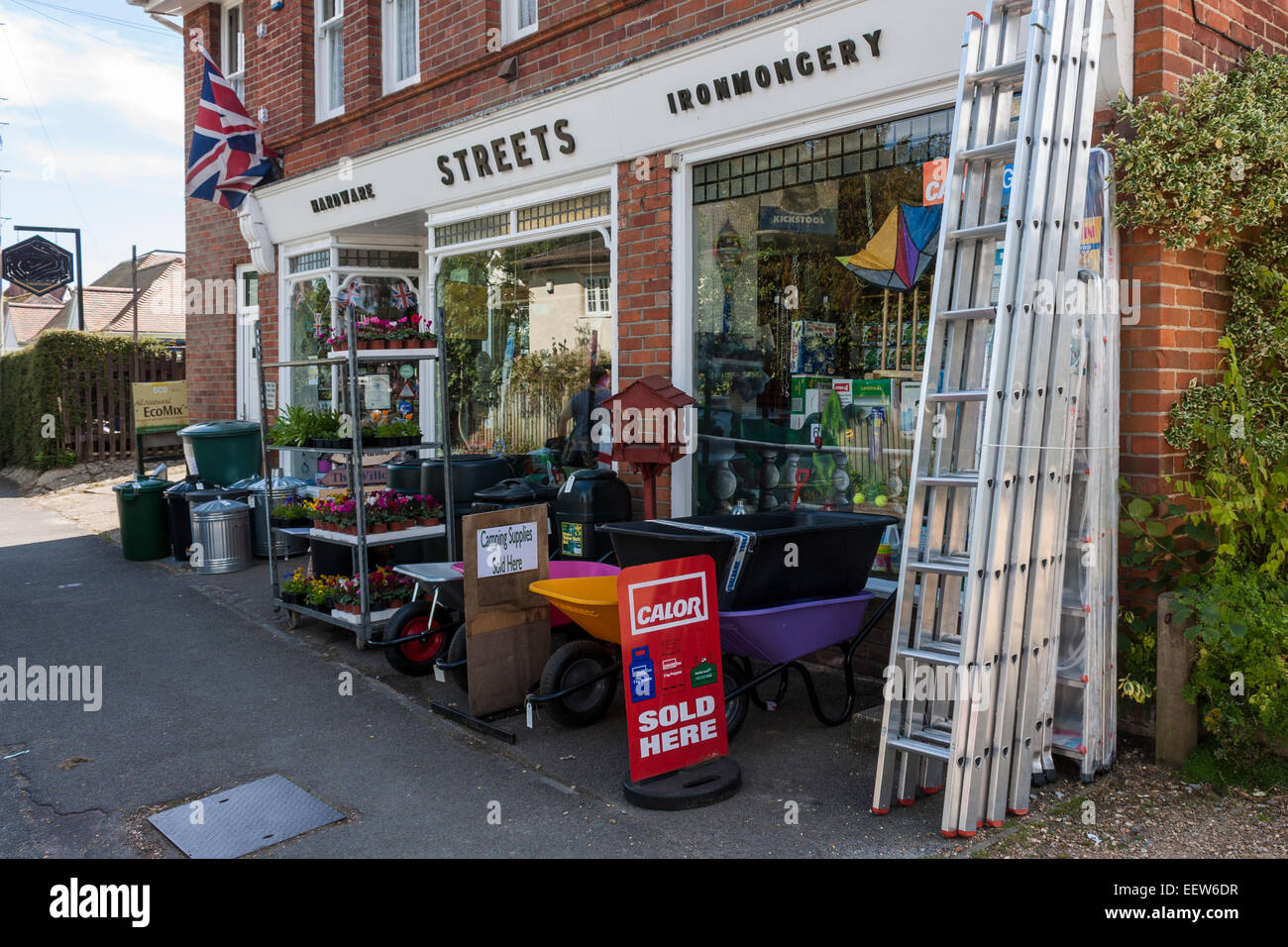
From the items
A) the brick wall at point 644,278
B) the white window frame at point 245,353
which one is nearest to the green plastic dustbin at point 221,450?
the white window frame at point 245,353

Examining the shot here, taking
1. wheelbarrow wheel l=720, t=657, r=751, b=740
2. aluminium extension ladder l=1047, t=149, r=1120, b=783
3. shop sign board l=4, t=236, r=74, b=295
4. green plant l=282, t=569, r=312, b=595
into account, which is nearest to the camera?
aluminium extension ladder l=1047, t=149, r=1120, b=783

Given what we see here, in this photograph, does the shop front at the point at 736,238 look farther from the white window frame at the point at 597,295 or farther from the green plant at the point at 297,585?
the green plant at the point at 297,585

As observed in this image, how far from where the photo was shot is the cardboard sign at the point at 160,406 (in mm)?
13477

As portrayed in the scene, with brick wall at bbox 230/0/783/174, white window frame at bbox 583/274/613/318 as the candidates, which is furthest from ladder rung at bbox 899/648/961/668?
white window frame at bbox 583/274/613/318

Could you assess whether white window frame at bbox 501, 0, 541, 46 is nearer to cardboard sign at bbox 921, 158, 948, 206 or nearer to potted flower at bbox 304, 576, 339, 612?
cardboard sign at bbox 921, 158, 948, 206

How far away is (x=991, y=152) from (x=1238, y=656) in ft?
8.10

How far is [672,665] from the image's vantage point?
15.4ft

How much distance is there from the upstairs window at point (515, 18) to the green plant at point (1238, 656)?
730cm

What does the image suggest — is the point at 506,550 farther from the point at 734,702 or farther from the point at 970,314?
the point at 970,314

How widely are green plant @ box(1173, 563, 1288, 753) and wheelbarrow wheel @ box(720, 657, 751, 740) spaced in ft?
6.79

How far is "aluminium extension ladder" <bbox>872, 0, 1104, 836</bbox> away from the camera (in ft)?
13.5

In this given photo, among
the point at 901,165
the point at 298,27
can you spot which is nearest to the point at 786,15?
the point at 901,165

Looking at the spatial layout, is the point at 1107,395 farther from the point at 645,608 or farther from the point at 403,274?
the point at 403,274

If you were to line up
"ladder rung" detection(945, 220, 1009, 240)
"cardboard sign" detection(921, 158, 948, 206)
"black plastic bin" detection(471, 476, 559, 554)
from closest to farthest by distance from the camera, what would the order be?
"ladder rung" detection(945, 220, 1009, 240) → "cardboard sign" detection(921, 158, 948, 206) → "black plastic bin" detection(471, 476, 559, 554)
